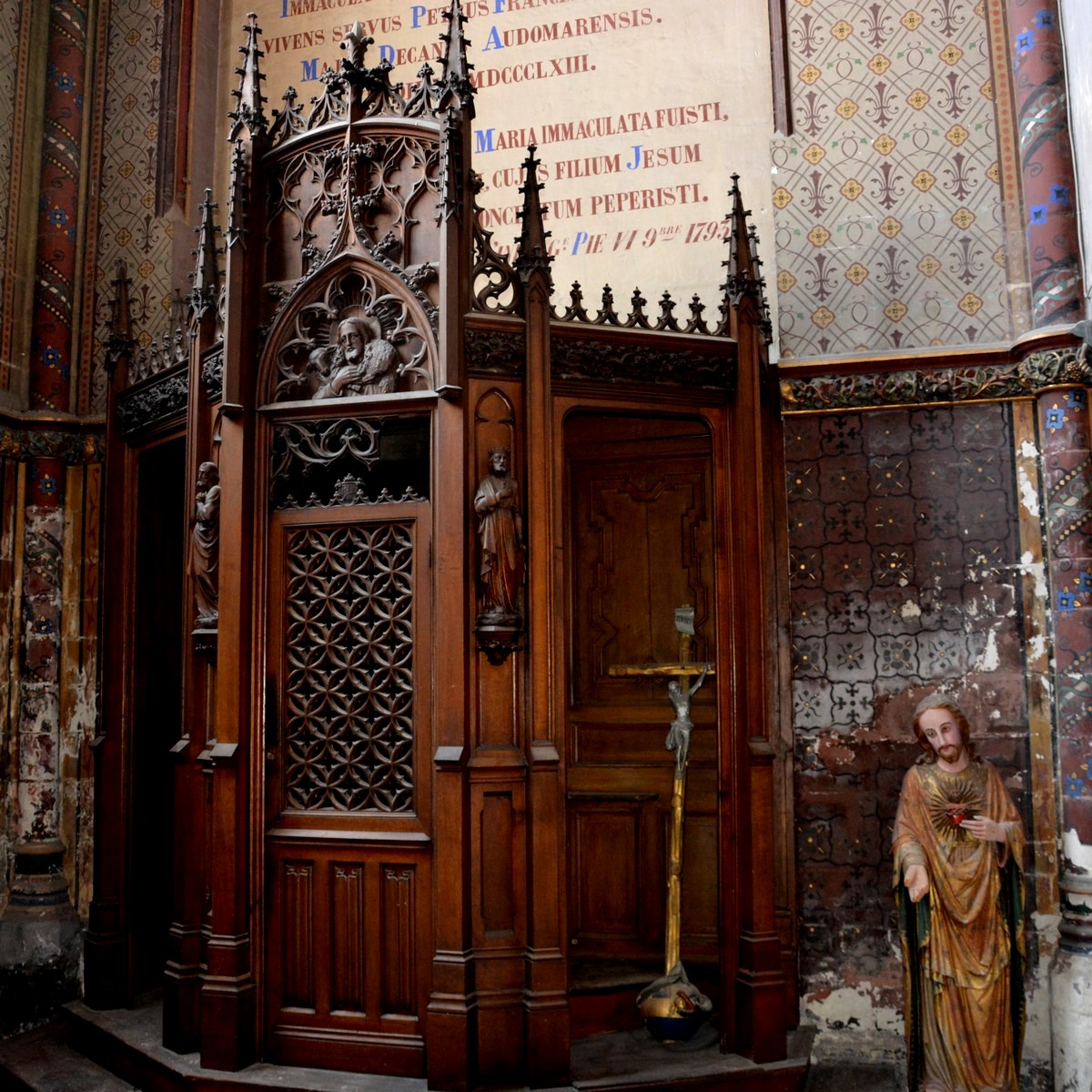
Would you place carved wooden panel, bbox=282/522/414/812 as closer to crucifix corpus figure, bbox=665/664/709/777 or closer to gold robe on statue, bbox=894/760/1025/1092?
crucifix corpus figure, bbox=665/664/709/777

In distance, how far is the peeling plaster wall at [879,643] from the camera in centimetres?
502

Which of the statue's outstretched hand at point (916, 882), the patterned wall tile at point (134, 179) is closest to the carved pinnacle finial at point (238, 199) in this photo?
the patterned wall tile at point (134, 179)

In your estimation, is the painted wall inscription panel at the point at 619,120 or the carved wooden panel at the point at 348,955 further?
the painted wall inscription panel at the point at 619,120

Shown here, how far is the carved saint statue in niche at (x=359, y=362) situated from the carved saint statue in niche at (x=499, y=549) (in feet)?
2.13

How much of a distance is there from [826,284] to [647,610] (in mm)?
1897

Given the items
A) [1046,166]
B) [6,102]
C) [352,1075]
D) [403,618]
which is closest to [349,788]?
[403,618]

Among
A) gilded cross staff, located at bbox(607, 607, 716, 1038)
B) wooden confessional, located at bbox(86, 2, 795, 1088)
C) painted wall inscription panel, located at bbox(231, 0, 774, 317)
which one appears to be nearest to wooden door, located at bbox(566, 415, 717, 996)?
gilded cross staff, located at bbox(607, 607, 716, 1038)

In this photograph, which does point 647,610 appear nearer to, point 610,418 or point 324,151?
point 610,418

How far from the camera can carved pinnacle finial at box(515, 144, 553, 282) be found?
15.1 feet

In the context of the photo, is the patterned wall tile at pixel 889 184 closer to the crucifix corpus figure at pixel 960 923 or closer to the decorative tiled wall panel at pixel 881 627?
the decorative tiled wall panel at pixel 881 627

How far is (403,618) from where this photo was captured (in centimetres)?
452

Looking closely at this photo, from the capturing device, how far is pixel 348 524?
4.61 metres

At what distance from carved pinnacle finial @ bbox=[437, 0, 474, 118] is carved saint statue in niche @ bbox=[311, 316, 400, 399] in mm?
980

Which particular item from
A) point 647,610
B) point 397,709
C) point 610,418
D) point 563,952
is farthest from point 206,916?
point 610,418
